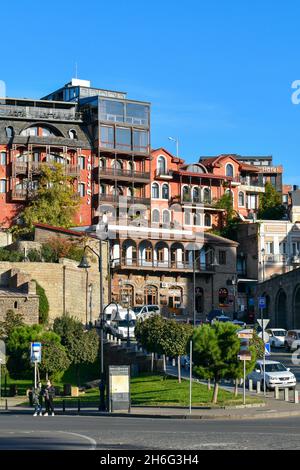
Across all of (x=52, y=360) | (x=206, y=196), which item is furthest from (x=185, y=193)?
(x=52, y=360)

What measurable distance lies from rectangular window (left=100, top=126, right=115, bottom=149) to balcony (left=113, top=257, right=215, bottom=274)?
12.0m

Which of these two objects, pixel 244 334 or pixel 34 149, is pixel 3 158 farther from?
pixel 244 334

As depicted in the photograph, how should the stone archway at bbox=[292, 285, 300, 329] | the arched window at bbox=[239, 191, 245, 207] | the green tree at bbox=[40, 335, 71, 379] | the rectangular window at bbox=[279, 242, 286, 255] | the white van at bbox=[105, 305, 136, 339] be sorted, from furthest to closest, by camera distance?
the arched window at bbox=[239, 191, 245, 207]
the rectangular window at bbox=[279, 242, 286, 255]
the stone archway at bbox=[292, 285, 300, 329]
the white van at bbox=[105, 305, 136, 339]
the green tree at bbox=[40, 335, 71, 379]

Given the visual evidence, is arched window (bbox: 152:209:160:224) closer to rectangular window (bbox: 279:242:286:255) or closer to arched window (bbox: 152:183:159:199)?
arched window (bbox: 152:183:159:199)

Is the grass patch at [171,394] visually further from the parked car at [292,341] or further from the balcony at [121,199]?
the balcony at [121,199]

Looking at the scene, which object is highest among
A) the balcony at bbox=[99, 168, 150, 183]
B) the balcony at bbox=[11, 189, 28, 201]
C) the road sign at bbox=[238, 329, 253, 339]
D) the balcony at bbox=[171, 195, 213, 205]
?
the balcony at bbox=[99, 168, 150, 183]

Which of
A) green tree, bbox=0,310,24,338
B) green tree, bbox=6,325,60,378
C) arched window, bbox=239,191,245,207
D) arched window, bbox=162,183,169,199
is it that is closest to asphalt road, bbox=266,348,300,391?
green tree, bbox=6,325,60,378

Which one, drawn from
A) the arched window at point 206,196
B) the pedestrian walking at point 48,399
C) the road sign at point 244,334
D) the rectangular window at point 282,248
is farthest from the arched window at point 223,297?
the pedestrian walking at point 48,399

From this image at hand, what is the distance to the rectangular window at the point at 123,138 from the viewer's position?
10162 cm

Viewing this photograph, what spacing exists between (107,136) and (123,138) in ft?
5.23

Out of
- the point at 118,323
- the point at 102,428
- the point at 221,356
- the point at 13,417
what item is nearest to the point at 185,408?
the point at 221,356

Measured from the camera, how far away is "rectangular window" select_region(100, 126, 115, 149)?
331ft

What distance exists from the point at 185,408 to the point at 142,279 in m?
52.3

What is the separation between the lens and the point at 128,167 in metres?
103
